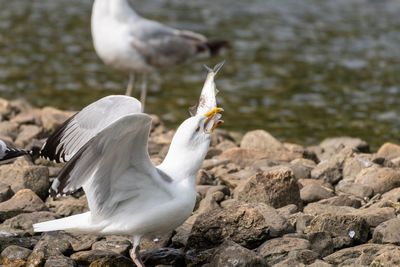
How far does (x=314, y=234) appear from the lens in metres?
5.51

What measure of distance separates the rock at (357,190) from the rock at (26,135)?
2702mm

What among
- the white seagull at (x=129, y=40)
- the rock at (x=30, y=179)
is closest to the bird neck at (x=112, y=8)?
the white seagull at (x=129, y=40)

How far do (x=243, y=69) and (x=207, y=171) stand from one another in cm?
680

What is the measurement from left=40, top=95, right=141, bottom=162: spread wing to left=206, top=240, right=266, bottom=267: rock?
89 centimetres

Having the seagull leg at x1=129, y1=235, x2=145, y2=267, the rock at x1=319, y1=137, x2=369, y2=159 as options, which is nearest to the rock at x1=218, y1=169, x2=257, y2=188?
the rock at x1=319, y1=137, x2=369, y2=159

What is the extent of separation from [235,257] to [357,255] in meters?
0.72

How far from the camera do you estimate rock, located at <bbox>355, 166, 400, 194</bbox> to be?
6.75 meters

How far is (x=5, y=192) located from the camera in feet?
21.3

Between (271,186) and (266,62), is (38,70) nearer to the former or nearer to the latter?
(266,62)

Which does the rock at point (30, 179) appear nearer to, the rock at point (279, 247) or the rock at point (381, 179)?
the rock at point (279, 247)

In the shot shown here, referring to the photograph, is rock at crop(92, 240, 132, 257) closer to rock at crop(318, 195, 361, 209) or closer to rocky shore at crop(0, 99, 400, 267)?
rocky shore at crop(0, 99, 400, 267)

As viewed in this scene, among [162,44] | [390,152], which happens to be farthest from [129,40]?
[390,152]

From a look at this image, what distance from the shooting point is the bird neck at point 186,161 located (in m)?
5.33

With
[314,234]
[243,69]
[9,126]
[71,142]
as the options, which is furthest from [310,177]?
[243,69]
